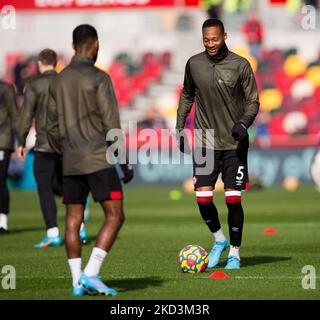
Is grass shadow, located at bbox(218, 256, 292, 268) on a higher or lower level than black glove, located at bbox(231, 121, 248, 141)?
lower

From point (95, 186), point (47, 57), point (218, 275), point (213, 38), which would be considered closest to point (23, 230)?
point (47, 57)

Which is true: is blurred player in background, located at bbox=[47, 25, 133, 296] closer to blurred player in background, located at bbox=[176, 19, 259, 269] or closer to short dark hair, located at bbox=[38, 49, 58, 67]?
blurred player in background, located at bbox=[176, 19, 259, 269]

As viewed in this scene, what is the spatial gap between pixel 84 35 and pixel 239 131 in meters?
2.34

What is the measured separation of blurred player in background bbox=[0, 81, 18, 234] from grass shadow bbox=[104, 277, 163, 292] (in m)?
6.29

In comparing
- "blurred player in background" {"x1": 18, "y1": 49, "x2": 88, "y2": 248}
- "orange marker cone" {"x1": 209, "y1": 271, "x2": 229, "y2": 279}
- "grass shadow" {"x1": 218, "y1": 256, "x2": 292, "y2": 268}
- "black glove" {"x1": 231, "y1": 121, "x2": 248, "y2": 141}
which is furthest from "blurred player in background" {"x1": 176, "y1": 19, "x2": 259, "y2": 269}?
"blurred player in background" {"x1": 18, "y1": 49, "x2": 88, "y2": 248}

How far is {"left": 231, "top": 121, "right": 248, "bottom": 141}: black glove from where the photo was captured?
9297 mm

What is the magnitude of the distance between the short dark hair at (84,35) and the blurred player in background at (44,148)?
423 centimetres

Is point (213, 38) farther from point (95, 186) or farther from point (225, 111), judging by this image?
point (95, 186)

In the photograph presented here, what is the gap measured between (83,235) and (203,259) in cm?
363

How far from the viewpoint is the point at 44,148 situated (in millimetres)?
12500

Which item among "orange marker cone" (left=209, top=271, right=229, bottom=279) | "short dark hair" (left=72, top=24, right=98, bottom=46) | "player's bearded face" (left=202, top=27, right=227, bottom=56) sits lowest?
"orange marker cone" (left=209, top=271, right=229, bottom=279)

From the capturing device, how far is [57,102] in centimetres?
770

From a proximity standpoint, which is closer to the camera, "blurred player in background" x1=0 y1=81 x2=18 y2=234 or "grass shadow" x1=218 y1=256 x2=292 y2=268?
"grass shadow" x1=218 y1=256 x2=292 y2=268
